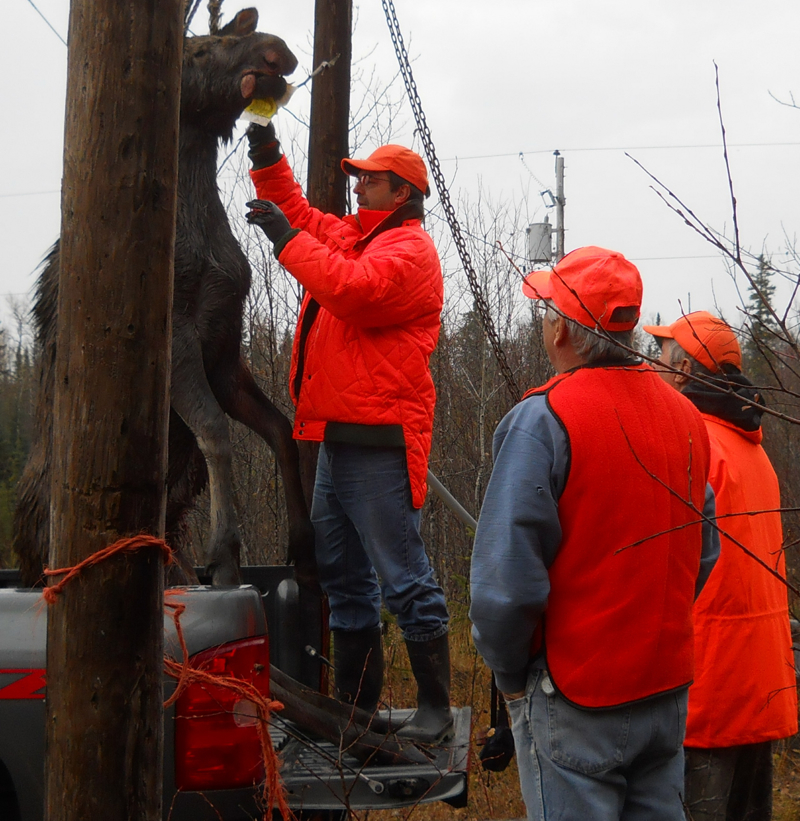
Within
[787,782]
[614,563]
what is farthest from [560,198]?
[614,563]

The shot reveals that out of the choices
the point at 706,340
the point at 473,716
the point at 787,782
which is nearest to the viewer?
the point at 706,340

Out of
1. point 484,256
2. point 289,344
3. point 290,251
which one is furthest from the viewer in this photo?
point 484,256

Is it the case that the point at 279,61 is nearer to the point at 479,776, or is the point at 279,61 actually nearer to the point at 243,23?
the point at 243,23

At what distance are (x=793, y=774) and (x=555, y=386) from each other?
5.30 meters

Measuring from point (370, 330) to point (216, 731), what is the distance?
1.54m

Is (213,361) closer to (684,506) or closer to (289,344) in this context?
(684,506)

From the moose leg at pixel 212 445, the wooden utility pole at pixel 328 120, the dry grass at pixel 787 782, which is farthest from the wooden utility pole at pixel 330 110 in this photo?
the dry grass at pixel 787 782

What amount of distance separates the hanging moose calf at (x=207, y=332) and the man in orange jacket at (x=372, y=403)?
0.53ft

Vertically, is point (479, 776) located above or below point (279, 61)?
below

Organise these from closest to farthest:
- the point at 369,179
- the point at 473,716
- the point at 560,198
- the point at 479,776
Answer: the point at 369,179
the point at 479,776
the point at 473,716
the point at 560,198

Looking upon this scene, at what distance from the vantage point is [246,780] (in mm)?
2354

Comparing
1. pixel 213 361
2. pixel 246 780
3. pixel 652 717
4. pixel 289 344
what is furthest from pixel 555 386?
pixel 289 344

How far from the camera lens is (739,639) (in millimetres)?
2871

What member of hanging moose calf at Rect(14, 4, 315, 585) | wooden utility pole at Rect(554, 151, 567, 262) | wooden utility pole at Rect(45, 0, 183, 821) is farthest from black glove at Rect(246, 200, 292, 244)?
wooden utility pole at Rect(554, 151, 567, 262)
